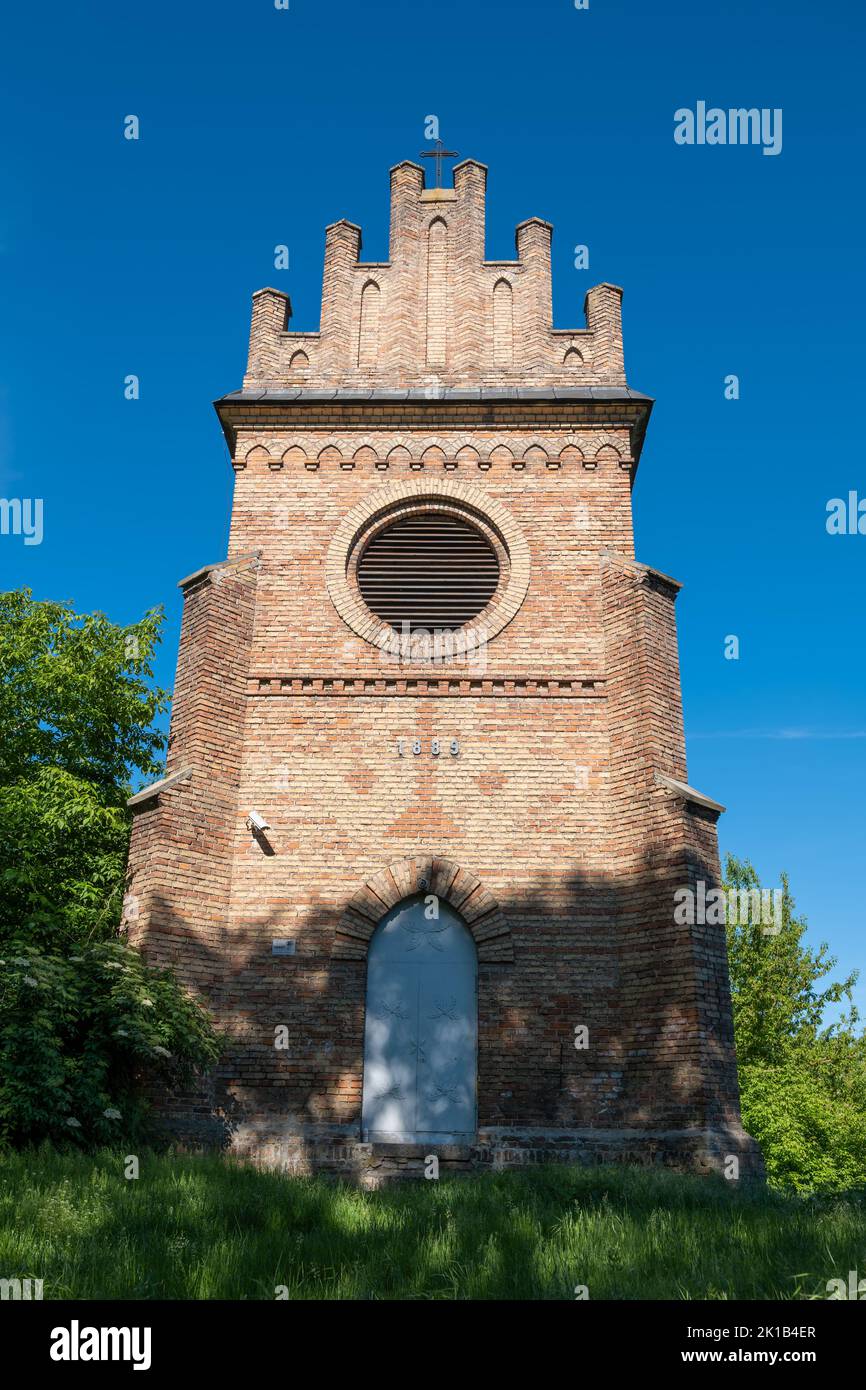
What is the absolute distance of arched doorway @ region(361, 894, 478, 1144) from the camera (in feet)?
36.8

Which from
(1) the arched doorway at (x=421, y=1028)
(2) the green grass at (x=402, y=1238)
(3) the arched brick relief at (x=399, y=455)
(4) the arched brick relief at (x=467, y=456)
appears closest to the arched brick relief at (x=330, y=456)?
(3) the arched brick relief at (x=399, y=455)

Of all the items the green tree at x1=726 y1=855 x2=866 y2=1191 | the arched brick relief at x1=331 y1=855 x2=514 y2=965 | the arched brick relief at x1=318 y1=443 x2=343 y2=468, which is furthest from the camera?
the green tree at x1=726 y1=855 x2=866 y2=1191

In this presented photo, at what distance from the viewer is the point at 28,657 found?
65.9ft

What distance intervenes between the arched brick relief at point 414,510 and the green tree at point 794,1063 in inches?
605

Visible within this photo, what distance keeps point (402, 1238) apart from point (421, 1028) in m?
5.34

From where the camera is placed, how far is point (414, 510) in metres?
14.2

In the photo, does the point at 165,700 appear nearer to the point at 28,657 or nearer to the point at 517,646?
the point at 28,657

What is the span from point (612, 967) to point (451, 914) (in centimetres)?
191

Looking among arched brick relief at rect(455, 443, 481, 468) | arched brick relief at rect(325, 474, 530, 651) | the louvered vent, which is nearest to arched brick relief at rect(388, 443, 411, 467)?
arched brick relief at rect(325, 474, 530, 651)

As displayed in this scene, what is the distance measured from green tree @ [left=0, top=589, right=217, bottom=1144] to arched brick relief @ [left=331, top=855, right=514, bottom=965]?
6.05 feet

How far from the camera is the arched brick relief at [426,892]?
11688mm

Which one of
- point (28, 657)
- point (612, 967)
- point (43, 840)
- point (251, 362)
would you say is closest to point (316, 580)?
point (251, 362)

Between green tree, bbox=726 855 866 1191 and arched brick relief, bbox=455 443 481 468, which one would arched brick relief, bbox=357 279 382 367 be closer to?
arched brick relief, bbox=455 443 481 468

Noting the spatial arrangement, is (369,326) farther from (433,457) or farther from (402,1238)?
(402,1238)
